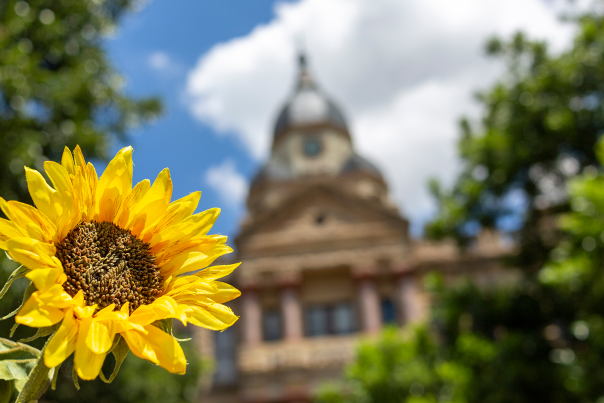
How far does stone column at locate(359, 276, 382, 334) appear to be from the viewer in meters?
22.6

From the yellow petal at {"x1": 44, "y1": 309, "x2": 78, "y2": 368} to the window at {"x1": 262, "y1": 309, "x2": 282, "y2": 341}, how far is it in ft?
76.4

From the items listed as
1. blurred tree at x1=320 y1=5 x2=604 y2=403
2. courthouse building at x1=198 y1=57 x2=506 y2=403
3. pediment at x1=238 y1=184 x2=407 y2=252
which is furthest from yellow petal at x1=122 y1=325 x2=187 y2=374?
pediment at x1=238 y1=184 x2=407 y2=252

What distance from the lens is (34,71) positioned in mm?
7809

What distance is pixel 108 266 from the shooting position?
3.71 ft

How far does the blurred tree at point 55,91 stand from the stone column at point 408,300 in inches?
538

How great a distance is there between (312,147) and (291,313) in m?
12.9

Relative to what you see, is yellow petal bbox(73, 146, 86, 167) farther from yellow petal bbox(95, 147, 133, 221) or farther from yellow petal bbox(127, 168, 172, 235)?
yellow petal bbox(127, 168, 172, 235)

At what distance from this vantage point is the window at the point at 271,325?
77.8 ft

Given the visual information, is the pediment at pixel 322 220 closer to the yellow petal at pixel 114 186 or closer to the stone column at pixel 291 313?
the stone column at pixel 291 313

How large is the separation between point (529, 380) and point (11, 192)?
10390 millimetres

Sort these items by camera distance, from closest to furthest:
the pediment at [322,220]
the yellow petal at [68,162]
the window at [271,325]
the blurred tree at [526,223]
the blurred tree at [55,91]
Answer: the yellow petal at [68,162]
the blurred tree at [55,91]
the blurred tree at [526,223]
the window at [271,325]
the pediment at [322,220]

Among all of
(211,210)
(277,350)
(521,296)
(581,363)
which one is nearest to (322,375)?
(277,350)

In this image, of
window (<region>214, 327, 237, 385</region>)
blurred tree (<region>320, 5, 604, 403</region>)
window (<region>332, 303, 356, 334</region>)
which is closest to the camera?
blurred tree (<region>320, 5, 604, 403</region>)

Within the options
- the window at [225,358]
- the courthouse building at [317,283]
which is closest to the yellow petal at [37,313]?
the courthouse building at [317,283]
